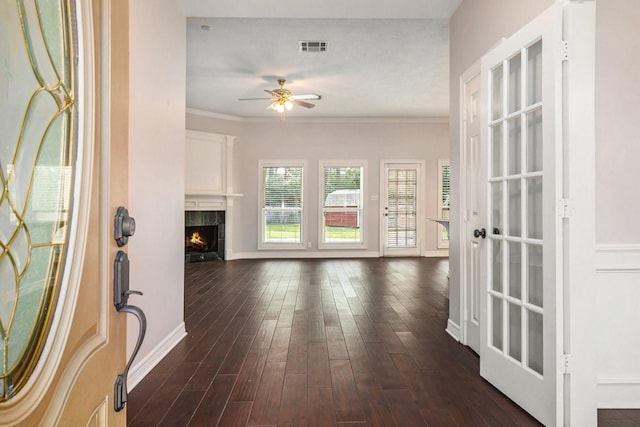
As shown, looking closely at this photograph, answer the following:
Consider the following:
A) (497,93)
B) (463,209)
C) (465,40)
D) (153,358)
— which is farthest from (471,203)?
(153,358)

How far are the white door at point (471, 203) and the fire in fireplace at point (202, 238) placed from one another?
6.32 m

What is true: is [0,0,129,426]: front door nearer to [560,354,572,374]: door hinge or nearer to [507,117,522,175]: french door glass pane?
[560,354,572,374]: door hinge

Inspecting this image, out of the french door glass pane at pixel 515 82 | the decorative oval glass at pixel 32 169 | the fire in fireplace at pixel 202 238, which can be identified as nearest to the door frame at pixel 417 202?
the fire in fireplace at pixel 202 238

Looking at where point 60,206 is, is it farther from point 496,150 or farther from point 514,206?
point 496,150

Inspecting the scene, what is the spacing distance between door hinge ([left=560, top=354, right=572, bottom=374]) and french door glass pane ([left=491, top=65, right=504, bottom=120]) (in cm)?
143

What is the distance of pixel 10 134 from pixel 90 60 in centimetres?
27

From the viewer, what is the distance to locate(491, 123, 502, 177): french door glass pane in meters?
2.53

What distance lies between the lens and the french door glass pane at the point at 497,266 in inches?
99.0

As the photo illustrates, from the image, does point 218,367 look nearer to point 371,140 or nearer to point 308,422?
point 308,422

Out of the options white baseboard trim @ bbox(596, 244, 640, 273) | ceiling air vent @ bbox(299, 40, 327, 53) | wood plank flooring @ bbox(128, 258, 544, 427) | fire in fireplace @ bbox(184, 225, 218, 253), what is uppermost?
ceiling air vent @ bbox(299, 40, 327, 53)

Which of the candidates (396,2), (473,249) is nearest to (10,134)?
(473,249)

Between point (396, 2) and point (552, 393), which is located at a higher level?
point (396, 2)

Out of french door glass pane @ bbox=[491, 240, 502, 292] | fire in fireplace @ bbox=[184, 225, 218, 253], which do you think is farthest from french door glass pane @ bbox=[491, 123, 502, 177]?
fire in fireplace @ bbox=[184, 225, 218, 253]

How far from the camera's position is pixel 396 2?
3.47 metres
